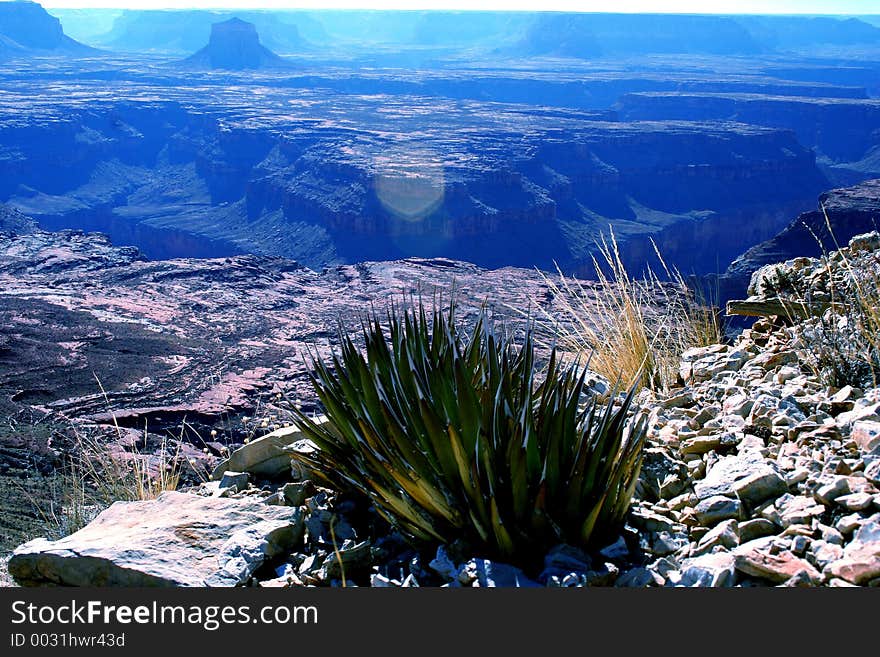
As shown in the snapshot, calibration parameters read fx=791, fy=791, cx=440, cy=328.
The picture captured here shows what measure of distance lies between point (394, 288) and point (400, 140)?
1906 inches

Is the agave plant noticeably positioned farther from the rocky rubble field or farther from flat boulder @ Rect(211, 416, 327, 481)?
flat boulder @ Rect(211, 416, 327, 481)

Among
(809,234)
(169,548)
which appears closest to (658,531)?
(169,548)

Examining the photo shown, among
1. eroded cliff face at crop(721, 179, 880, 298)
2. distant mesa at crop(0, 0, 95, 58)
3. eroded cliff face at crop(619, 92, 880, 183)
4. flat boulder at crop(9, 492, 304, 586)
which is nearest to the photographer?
flat boulder at crop(9, 492, 304, 586)

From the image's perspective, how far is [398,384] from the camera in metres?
2.62

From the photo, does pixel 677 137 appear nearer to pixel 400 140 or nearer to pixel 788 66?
pixel 400 140

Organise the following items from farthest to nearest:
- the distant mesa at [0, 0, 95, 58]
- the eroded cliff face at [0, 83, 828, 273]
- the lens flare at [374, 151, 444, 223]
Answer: the distant mesa at [0, 0, 95, 58], the eroded cliff face at [0, 83, 828, 273], the lens flare at [374, 151, 444, 223]

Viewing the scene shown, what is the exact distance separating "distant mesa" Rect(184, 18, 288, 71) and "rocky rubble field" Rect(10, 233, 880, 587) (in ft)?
513

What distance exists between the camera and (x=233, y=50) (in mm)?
150750

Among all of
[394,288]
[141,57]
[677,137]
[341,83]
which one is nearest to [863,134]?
[677,137]

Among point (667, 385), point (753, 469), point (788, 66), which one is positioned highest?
point (788, 66)

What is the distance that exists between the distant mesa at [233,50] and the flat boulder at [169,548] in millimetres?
156441

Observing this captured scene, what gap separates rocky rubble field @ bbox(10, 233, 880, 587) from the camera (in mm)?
2053

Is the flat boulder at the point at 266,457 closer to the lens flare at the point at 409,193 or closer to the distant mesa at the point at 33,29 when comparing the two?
the lens flare at the point at 409,193

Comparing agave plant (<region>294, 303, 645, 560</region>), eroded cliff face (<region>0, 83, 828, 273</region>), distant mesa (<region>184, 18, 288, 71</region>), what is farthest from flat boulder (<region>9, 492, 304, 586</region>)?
distant mesa (<region>184, 18, 288, 71</region>)
